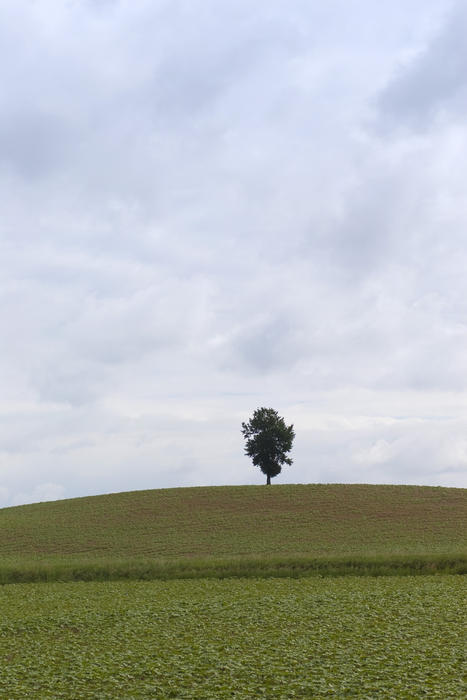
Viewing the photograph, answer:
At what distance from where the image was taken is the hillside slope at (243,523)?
39.1 meters

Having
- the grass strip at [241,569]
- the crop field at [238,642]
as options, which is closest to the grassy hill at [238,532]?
the grass strip at [241,569]

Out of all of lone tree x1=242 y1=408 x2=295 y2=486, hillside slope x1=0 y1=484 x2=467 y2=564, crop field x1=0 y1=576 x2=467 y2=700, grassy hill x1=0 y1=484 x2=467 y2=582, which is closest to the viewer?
crop field x1=0 y1=576 x2=467 y2=700

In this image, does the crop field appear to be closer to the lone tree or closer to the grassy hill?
the grassy hill

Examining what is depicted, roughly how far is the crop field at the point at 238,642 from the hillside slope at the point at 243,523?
1153 centimetres

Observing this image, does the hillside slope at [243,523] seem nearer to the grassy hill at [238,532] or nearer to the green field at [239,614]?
the grassy hill at [238,532]

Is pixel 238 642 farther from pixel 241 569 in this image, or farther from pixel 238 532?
pixel 238 532

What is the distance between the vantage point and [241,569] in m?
29.8

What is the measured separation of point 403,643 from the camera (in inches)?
644

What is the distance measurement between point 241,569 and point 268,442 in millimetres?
40750

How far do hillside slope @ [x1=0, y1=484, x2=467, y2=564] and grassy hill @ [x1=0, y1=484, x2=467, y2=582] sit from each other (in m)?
0.08

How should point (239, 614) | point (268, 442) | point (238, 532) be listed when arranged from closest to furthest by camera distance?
point (239, 614) → point (238, 532) → point (268, 442)

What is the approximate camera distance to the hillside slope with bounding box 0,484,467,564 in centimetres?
3912

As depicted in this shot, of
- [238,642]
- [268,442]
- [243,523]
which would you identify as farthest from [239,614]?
[268,442]

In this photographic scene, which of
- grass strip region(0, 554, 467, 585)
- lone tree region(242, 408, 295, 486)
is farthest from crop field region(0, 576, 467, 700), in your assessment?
lone tree region(242, 408, 295, 486)
